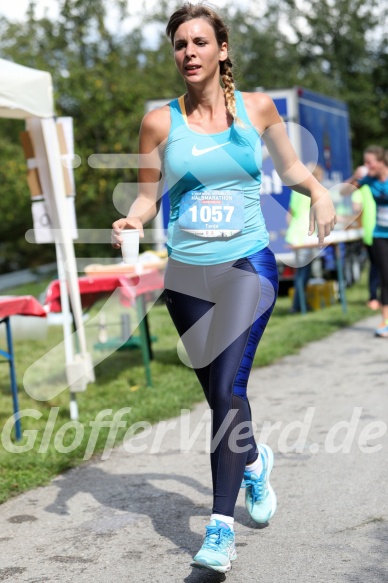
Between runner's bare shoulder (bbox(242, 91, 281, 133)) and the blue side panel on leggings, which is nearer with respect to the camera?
the blue side panel on leggings

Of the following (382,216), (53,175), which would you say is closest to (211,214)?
(53,175)

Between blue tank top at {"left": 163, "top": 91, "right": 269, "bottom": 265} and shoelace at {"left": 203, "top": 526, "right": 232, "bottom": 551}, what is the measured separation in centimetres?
101

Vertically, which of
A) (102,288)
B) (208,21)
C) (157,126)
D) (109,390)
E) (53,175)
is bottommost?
(109,390)

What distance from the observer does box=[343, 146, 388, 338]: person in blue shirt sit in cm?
1062

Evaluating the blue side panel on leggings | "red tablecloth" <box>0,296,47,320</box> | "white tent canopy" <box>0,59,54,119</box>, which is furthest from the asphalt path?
"white tent canopy" <box>0,59,54,119</box>

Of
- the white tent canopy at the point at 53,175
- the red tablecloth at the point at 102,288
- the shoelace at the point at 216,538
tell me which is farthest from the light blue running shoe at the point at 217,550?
the red tablecloth at the point at 102,288

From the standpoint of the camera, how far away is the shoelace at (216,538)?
3.62 m

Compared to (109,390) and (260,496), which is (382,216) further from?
(260,496)

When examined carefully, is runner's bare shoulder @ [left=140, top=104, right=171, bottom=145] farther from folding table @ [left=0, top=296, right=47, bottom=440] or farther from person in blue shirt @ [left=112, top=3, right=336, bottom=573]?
folding table @ [left=0, top=296, right=47, bottom=440]

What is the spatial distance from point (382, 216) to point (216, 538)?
7417mm

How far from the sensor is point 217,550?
3.61 meters

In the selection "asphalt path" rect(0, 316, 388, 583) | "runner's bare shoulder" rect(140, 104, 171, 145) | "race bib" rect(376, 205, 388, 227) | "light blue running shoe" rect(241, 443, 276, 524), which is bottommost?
"asphalt path" rect(0, 316, 388, 583)

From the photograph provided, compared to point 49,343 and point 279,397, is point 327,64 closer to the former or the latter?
point 49,343

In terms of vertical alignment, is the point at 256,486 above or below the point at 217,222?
below
